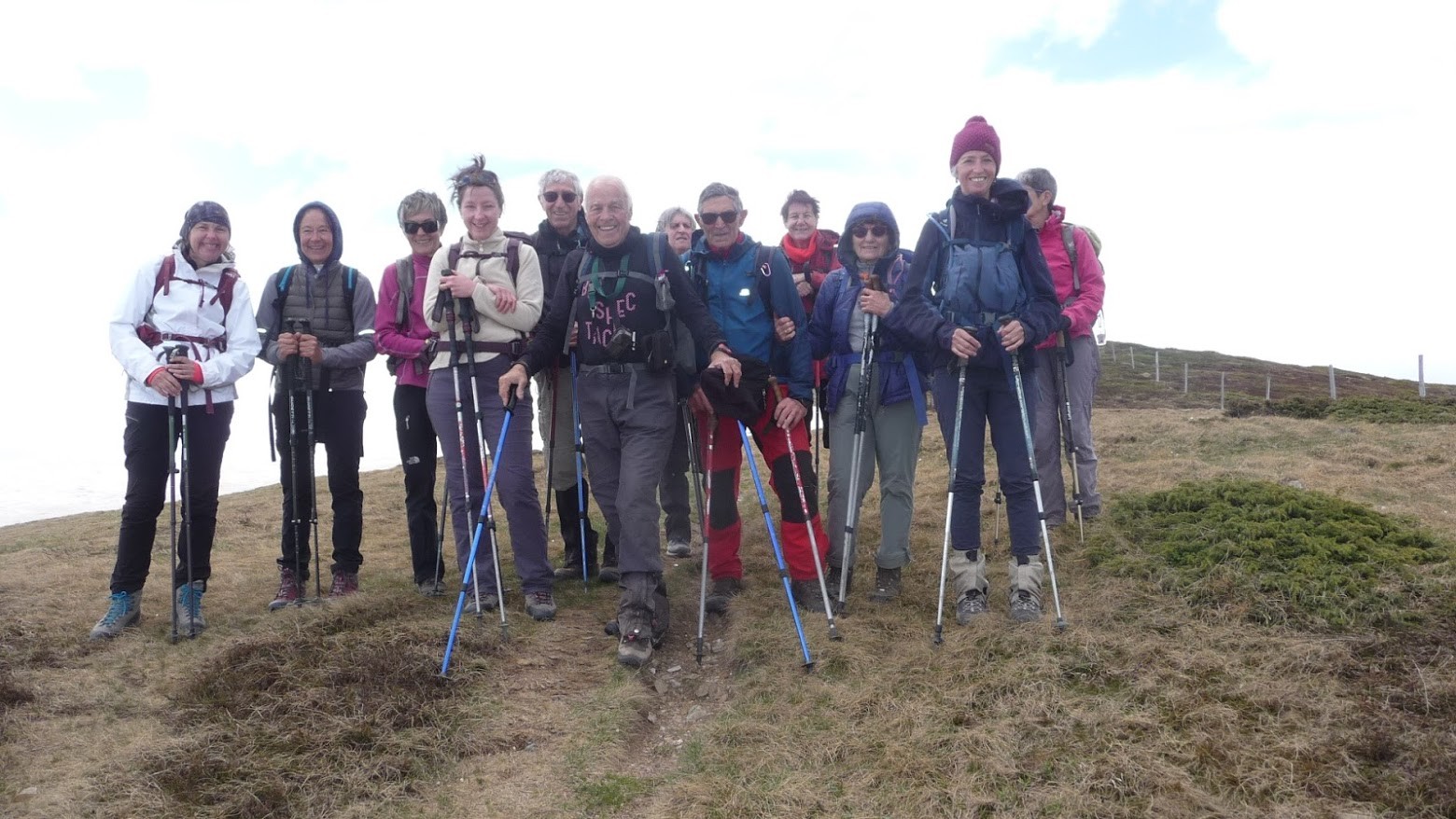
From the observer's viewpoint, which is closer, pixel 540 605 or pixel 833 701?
pixel 833 701

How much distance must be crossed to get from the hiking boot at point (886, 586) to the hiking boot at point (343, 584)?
15.1 feet

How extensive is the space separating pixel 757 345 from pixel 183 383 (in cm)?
451

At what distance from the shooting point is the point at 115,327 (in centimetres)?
659

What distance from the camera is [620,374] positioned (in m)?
6.61

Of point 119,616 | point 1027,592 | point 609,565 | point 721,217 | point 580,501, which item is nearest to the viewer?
point 1027,592

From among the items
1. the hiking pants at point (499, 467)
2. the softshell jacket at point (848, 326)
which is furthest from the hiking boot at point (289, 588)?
the softshell jacket at point (848, 326)

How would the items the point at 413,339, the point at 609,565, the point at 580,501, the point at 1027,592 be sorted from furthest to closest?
the point at 609,565
the point at 580,501
the point at 413,339
the point at 1027,592

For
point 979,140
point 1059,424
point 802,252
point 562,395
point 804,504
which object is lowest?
point 804,504

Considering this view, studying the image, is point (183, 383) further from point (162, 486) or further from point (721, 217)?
point (721, 217)

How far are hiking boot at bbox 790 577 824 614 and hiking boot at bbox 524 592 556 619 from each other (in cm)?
199

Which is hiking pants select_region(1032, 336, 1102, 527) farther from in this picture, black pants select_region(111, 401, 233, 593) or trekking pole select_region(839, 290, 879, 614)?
black pants select_region(111, 401, 233, 593)

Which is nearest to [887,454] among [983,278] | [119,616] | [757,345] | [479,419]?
[757,345]

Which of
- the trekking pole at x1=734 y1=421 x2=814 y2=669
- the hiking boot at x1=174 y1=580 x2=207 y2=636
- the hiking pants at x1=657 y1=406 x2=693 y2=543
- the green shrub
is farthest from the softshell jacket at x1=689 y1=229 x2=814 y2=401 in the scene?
the hiking boot at x1=174 y1=580 x2=207 y2=636

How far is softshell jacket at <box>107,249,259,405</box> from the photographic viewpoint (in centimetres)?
657
